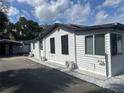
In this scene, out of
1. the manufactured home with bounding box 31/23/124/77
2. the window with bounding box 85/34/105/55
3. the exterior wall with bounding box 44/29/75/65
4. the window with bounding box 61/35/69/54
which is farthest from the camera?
the window with bounding box 61/35/69/54

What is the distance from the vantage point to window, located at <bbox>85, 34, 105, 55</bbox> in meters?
8.66

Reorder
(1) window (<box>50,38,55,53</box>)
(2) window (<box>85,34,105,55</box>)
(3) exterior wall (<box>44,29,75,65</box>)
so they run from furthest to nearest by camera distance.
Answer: (1) window (<box>50,38,55,53</box>) → (3) exterior wall (<box>44,29,75,65</box>) → (2) window (<box>85,34,105,55</box>)

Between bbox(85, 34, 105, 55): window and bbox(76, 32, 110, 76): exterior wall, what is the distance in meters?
0.26

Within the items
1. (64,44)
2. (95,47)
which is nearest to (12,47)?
(64,44)

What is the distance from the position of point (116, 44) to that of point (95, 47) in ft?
3.98

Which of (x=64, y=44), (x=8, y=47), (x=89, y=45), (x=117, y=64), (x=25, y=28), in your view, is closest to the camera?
(x=117, y=64)

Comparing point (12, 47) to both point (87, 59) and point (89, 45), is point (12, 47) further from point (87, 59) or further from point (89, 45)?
point (89, 45)

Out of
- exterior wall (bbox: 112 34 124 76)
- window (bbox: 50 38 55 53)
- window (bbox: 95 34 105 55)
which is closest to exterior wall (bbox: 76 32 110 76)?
window (bbox: 95 34 105 55)

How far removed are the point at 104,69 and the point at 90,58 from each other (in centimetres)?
126

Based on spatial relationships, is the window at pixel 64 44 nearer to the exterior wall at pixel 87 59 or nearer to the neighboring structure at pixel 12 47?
the exterior wall at pixel 87 59

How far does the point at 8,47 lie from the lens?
30469mm

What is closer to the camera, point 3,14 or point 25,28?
point 3,14

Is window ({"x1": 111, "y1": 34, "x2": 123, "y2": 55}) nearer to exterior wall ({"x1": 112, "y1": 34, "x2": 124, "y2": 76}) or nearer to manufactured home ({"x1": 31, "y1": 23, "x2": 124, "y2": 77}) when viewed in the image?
manufactured home ({"x1": 31, "y1": 23, "x2": 124, "y2": 77})

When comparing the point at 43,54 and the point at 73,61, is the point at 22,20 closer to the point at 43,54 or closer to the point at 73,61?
the point at 43,54
